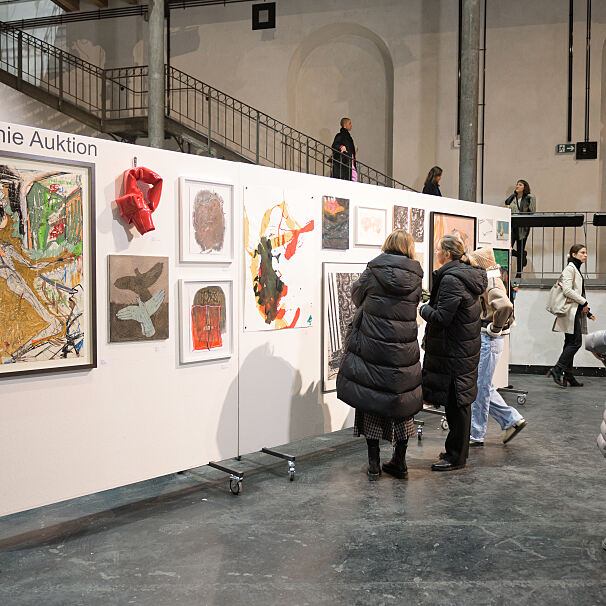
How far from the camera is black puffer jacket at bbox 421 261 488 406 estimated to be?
15.3ft

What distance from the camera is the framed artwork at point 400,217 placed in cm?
571

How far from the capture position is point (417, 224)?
5996 millimetres

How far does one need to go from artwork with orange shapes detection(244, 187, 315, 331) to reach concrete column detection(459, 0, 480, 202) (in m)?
6.93

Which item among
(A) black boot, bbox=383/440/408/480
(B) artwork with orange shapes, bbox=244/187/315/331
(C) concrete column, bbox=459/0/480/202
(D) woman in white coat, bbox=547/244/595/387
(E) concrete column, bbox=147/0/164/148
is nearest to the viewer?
(B) artwork with orange shapes, bbox=244/187/315/331

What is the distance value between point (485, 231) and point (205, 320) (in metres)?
3.77

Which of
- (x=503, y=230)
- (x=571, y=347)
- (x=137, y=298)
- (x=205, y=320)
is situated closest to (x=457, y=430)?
(x=205, y=320)

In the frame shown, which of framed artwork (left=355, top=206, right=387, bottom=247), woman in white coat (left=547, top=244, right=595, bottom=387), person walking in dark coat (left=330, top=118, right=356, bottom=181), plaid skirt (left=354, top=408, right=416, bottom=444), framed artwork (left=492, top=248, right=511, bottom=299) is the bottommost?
plaid skirt (left=354, top=408, right=416, bottom=444)

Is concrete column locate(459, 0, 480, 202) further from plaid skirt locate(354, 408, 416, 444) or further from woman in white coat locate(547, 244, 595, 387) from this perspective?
plaid skirt locate(354, 408, 416, 444)

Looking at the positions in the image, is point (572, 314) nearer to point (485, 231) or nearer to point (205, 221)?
point (485, 231)

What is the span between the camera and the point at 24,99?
41.9 ft

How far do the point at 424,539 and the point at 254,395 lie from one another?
5.04 ft

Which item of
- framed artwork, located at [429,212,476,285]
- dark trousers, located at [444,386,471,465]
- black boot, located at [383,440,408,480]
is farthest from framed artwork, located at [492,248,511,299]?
black boot, located at [383,440,408,480]

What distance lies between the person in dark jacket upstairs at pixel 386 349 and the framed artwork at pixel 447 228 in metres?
1.67

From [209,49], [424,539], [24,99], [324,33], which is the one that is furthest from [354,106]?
[424,539]
